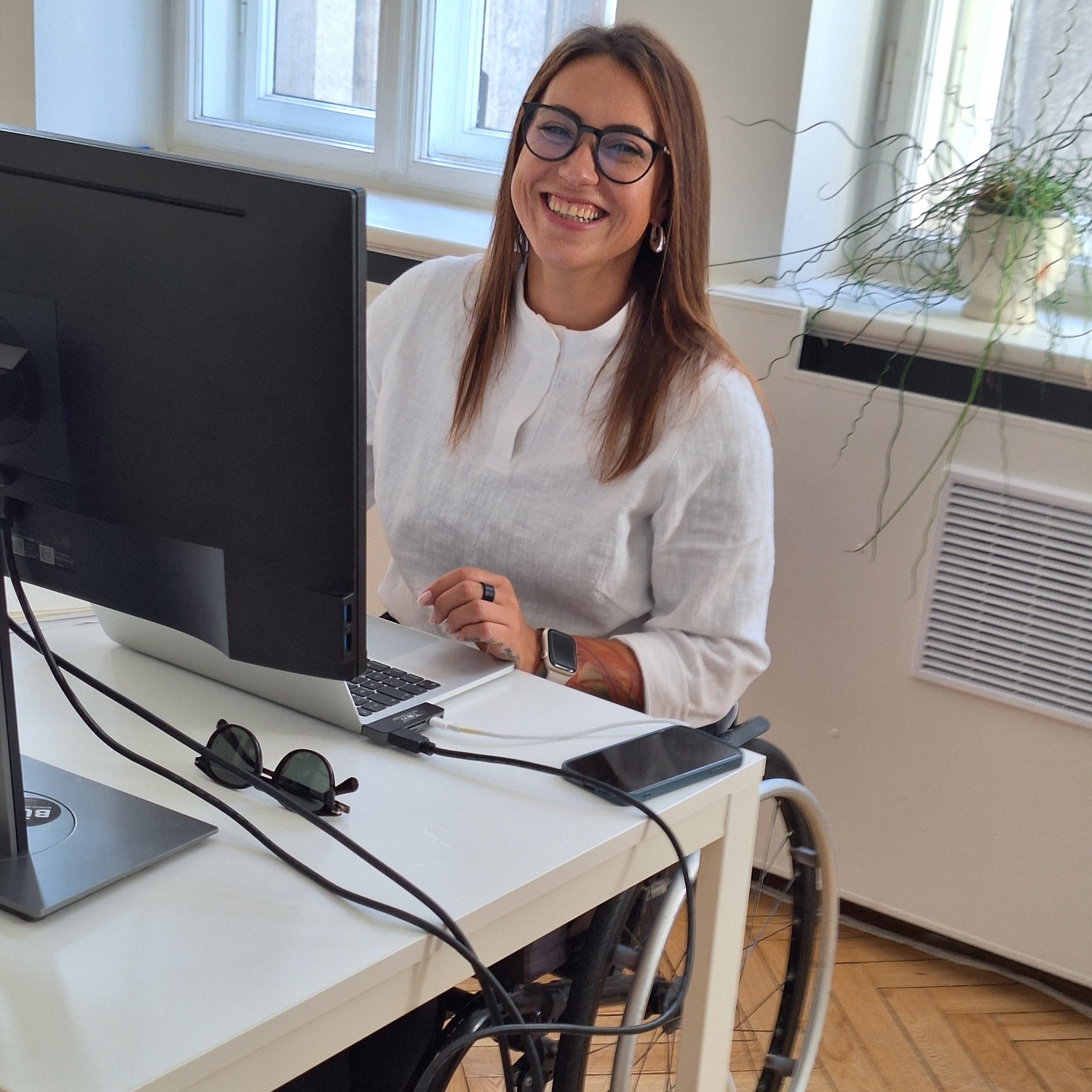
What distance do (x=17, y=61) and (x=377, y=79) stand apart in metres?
0.76

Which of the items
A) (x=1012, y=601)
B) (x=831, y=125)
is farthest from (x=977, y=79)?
(x=1012, y=601)

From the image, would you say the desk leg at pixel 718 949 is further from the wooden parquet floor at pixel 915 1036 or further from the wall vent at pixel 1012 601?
the wall vent at pixel 1012 601

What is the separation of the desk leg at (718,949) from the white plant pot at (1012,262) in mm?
1079

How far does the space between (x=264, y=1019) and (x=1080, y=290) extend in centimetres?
181

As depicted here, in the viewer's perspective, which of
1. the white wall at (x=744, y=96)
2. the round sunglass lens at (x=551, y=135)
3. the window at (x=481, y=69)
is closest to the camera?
the round sunglass lens at (x=551, y=135)

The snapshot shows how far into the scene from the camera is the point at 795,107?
2.06 meters

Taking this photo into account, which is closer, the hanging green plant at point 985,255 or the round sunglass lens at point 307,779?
the round sunglass lens at point 307,779

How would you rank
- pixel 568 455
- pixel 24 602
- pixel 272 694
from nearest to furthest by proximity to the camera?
pixel 24 602
pixel 272 694
pixel 568 455

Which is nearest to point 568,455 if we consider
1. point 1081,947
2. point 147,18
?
point 1081,947

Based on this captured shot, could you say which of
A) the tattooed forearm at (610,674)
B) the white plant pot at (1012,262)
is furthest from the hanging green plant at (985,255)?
the tattooed forearm at (610,674)

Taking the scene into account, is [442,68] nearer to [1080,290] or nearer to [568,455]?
[1080,290]

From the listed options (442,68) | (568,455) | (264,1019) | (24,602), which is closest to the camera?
(264,1019)

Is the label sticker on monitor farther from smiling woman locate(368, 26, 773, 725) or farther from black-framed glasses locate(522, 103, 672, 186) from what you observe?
black-framed glasses locate(522, 103, 672, 186)

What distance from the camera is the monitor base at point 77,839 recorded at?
0.82 meters
